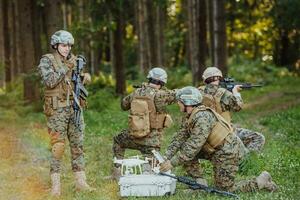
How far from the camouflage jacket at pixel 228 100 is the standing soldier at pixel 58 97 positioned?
2.47m

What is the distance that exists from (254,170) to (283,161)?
3.30 feet

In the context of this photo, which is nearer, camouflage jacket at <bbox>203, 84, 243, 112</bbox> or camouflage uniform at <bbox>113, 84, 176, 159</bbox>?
camouflage uniform at <bbox>113, 84, 176, 159</bbox>

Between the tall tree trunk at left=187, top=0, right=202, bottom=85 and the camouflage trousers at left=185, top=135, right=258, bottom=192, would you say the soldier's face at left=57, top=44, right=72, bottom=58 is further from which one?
the tall tree trunk at left=187, top=0, right=202, bottom=85

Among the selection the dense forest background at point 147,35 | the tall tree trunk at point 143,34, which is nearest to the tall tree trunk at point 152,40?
the dense forest background at point 147,35

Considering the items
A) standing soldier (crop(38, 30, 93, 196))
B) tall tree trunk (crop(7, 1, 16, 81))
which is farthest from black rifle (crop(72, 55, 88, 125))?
tall tree trunk (crop(7, 1, 16, 81))

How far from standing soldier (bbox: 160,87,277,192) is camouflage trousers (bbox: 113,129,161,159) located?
1.33m

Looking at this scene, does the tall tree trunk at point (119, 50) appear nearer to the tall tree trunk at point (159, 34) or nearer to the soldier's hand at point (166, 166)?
the tall tree trunk at point (159, 34)

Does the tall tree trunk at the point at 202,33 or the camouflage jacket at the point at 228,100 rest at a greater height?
the tall tree trunk at the point at 202,33

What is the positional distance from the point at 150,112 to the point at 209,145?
5.76 feet

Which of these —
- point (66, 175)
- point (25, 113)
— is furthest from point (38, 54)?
point (66, 175)

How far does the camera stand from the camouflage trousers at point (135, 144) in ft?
38.1

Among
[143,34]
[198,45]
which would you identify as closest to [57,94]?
[198,45]

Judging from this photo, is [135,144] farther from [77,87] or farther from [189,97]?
[189,97]

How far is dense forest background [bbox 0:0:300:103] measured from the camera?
2547 cm
